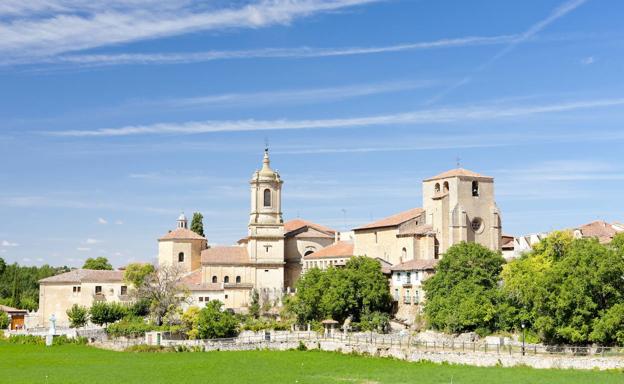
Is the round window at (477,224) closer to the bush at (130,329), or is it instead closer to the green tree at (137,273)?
the bush at (130,329)

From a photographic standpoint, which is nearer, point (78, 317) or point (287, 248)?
A: point (78, 317)

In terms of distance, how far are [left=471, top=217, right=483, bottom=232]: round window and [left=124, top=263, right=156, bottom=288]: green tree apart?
100ft

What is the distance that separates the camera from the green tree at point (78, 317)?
85375 mm

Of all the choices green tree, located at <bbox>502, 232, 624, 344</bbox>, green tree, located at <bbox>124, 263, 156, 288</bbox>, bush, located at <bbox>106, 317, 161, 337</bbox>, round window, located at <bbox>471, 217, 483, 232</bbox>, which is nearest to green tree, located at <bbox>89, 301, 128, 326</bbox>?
green tree, located at <bbox>124, 263, 156, 288</bbox>

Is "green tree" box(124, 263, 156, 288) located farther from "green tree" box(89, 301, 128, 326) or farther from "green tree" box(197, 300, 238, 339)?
"green tree" box(197, 300, 238, 339)

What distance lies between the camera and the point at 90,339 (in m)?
76.0

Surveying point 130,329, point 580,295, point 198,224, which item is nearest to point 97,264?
point 198,224

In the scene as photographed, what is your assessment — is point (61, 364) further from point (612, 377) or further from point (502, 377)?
point (612, 377)

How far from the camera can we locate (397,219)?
83875mm

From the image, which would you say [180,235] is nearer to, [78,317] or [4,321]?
[78,317]

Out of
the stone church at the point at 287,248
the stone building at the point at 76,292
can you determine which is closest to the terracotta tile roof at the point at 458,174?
the stone church at the point at 287,248

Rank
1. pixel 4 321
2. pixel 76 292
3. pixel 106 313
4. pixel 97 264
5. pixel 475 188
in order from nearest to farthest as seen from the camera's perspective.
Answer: pixel 475 188, pixel 106 313, pixel 4 321, pixel 76 292, pixel 97 264

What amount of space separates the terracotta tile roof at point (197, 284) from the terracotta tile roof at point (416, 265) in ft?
59.5

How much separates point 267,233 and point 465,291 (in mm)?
29542
